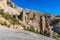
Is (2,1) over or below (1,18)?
over

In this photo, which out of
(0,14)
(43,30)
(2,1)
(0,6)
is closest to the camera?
(43,30)

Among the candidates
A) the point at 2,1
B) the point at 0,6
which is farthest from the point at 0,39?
the point at 2,1

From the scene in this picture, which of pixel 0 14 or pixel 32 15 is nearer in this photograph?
pixel 0 14

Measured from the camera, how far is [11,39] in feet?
79.2

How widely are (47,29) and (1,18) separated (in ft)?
42.6

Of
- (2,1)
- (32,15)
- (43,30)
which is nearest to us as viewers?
(43,30)

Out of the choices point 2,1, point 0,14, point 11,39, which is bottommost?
point 11,39

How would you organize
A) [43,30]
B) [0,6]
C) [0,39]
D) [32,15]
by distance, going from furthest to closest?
[32,15] → [0,6] → [43,30] → [0,39]

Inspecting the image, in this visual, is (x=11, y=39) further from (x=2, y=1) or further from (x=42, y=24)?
(x=2, y=1)

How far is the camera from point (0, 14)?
2522 inches

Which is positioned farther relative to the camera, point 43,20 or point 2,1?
point 2,1

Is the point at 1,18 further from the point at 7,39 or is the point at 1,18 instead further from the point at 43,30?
the point at 7,39

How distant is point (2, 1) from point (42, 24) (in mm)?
30321

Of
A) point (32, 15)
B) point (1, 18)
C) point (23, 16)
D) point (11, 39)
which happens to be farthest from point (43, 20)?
point (32, 15)
